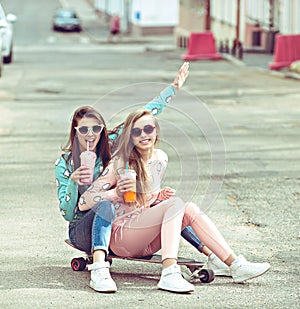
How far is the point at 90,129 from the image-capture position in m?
6.11

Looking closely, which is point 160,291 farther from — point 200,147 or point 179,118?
point 179,118

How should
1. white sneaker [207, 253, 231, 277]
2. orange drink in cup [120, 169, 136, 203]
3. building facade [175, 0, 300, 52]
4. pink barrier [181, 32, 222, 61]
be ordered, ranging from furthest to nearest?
1. building facade [175, 0, 300, 52]
2. pink barrier [181, 32, 222, 61]
3. white sneaker [207, 253, 231, 277]
4. orange drink in cup [120, 169, 136, 203]

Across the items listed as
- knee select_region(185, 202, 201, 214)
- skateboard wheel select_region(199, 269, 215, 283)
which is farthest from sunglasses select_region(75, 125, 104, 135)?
skateboard wheel select_region(199, 269, 215, 283)

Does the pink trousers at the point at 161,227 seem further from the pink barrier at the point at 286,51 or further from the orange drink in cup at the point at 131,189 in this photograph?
the pink barrier at the point at 286,51

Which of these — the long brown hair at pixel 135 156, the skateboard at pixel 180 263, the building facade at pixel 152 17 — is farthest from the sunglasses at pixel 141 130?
the building facade at pixel 152 17

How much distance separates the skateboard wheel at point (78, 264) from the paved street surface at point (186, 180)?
56mm

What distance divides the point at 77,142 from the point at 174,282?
3.18 feet

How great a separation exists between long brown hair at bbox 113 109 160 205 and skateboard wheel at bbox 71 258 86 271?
54 centimetres

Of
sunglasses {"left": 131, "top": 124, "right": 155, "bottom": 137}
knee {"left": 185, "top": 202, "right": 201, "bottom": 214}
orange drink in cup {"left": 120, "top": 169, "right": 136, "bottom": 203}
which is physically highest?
sunglasses {"left": 131, "top": 124, "right": 155, "bottom": 137}

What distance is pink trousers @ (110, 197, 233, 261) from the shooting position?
610 centimetres

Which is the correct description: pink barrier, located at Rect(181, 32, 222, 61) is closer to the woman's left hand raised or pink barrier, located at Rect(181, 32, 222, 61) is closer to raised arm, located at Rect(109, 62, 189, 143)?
the woman's left hand raised

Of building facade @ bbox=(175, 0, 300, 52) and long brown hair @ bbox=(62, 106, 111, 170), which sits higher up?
long brown hair @ bbox=(62, 106, 111, 170)

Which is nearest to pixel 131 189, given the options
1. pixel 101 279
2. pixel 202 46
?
pixel 101 279

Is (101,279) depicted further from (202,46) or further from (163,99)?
(202,46)
